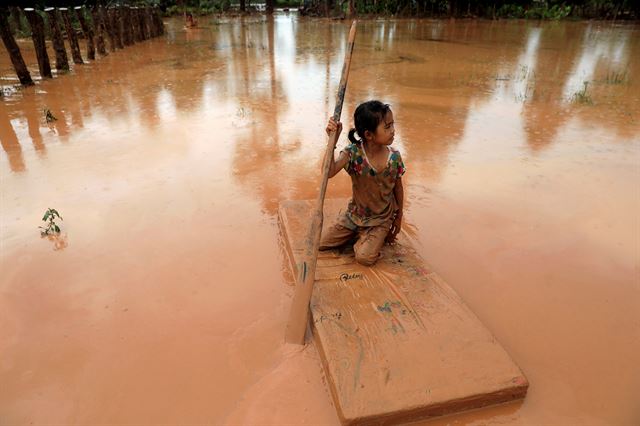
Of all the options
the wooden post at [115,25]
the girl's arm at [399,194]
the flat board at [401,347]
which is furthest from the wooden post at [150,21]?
the flat board at [401,347]

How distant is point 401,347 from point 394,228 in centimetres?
93

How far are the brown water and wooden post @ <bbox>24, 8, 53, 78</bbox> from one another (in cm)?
93

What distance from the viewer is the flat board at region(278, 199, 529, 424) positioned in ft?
6.05

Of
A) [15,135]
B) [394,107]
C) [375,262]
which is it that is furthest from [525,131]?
[15,135]

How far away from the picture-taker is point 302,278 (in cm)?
224

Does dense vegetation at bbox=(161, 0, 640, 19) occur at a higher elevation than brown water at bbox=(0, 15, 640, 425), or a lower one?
higher

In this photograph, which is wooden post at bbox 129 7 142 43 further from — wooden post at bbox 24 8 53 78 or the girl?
the girl

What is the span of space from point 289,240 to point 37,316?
1.54 m

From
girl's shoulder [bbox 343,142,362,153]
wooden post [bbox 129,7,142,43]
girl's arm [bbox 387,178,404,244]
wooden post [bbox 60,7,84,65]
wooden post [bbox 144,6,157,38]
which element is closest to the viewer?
girl's shoulder [bbox 343,142,362,153]

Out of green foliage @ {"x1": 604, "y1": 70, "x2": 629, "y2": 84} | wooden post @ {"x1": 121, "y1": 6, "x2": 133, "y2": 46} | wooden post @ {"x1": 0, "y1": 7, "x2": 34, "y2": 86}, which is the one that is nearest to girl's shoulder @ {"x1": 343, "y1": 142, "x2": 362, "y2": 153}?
wooden post @ {"x1": 0, "y1": 7, "x2": 34, "y2": 86}

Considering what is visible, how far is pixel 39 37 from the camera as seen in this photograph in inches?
316

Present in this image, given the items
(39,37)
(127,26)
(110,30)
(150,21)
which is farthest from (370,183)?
(150,21)

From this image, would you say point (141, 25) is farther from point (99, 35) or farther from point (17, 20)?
point (17, 20)

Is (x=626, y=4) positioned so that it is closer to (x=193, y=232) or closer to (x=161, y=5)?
(x=161, y=5)
